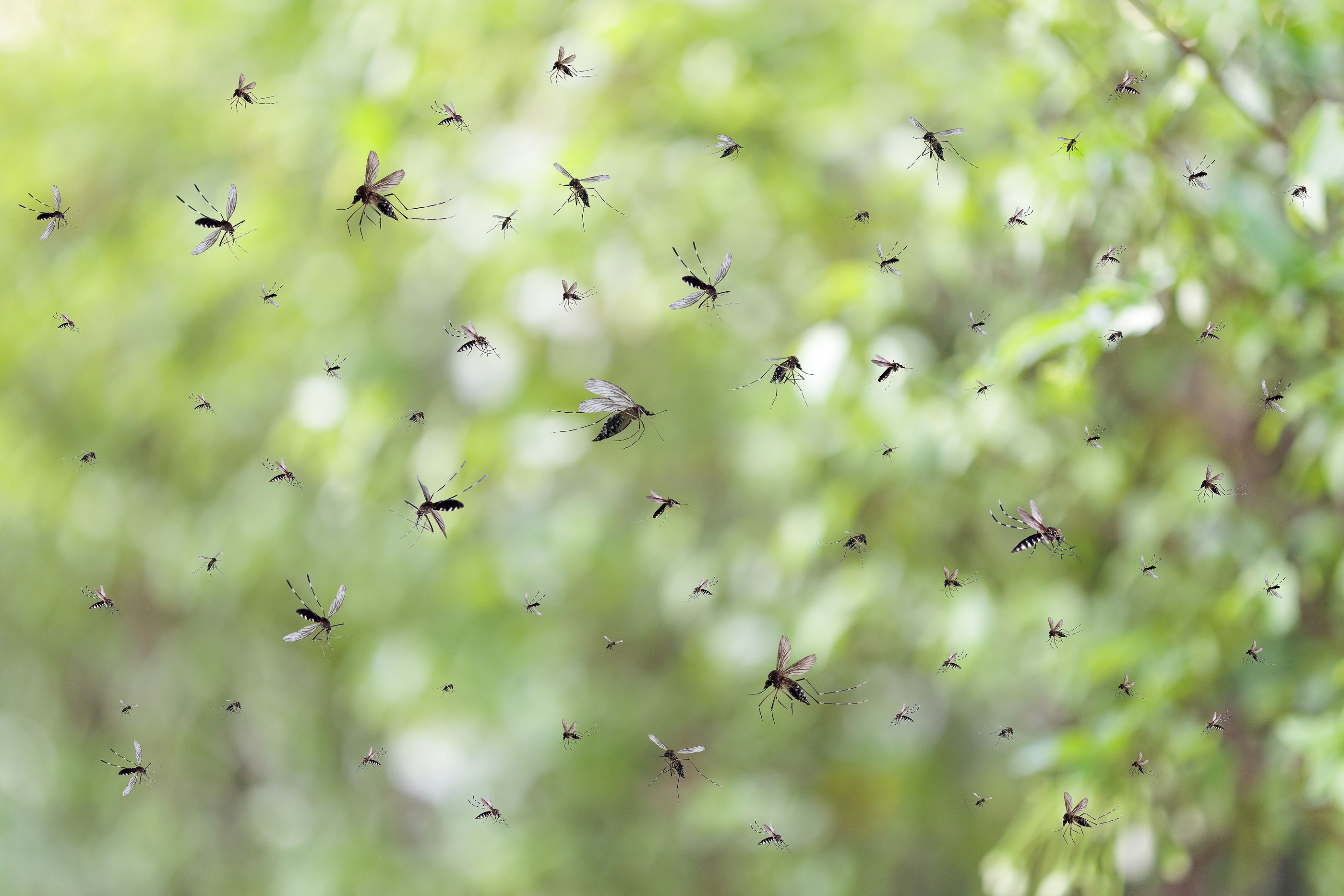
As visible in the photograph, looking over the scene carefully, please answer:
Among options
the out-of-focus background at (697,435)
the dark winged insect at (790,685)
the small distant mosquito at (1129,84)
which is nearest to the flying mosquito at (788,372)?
the out-of-focus background at (697,435)

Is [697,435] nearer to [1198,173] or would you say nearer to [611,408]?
[1198,173]

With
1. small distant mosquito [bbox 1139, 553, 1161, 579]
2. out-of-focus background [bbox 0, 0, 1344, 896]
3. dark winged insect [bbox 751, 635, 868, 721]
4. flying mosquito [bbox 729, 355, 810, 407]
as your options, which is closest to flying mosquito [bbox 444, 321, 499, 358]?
out-of-focus background [bbox 0, 0, 1344, 896]

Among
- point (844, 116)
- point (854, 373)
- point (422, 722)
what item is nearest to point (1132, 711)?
point (854, 373)

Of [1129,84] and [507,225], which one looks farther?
[507,225]

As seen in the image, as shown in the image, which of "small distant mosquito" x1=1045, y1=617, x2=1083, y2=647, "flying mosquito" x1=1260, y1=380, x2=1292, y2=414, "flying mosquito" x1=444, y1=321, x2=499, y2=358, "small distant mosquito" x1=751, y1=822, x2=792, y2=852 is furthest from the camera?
"small distant mosquito" x1=751, y1=822, x2=792, y2=852

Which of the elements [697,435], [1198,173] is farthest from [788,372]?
[697,435]

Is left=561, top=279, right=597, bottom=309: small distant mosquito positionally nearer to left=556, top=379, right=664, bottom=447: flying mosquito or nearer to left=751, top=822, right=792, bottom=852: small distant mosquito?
left=556, top=379, right=664, bottom=447: flying mosquito

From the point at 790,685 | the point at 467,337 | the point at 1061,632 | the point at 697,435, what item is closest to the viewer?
the point at 790,685
